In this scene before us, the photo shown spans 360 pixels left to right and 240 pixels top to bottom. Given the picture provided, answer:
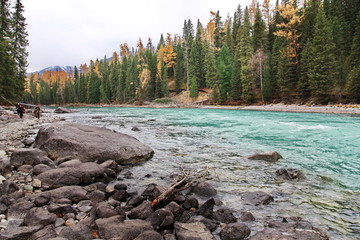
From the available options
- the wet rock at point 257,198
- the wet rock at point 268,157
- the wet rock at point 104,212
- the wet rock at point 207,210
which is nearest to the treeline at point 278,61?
the wet rock at point 268,157

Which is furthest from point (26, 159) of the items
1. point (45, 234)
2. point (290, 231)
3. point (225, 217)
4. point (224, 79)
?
point (224, 79)

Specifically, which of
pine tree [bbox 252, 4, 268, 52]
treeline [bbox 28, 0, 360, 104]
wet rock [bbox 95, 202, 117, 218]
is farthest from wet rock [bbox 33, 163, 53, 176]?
pine tree [bbox 252, 4, 268, 52]

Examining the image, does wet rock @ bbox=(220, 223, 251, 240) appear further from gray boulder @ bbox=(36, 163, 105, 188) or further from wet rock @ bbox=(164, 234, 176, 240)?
gray boulder @ bbox=(36, 163, 105, 188)

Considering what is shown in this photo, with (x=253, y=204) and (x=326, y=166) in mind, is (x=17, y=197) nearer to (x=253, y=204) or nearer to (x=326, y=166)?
(x=253, y=204)

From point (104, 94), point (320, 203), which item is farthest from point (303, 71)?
point (104, 94)

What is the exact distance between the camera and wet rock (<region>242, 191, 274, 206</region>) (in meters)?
4.65

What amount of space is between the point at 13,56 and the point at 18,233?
36549 millimetres

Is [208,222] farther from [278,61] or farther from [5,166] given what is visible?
[278,61]

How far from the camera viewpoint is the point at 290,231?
346 cm

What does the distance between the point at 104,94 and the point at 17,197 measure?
86431 mm

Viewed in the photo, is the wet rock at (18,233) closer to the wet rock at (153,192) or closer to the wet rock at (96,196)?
the wet rock at (96,196)

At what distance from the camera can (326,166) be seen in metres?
7.19

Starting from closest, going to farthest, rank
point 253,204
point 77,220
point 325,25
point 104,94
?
1. point 77,220
2. point 253,204
3. point 325,25
4. point 104,94

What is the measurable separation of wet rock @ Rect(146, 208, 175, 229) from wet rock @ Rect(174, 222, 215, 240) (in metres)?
0.15
